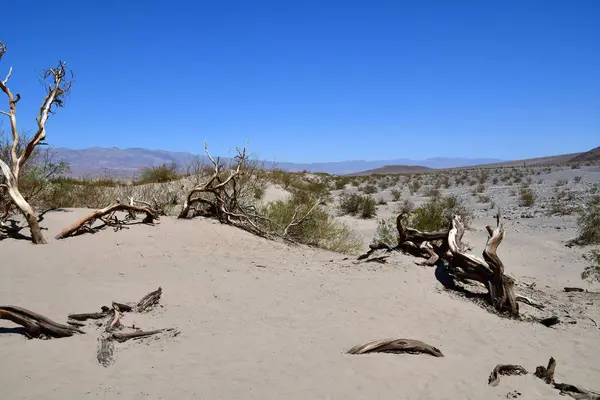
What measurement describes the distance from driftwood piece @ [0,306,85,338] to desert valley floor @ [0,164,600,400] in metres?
0.13

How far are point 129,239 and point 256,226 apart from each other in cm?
331

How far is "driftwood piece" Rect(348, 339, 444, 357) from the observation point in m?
4.82

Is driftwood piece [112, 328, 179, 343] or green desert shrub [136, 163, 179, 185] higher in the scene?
green desert shrub [136, 163, 179, 185]

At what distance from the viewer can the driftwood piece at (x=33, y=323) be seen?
15.3 feet

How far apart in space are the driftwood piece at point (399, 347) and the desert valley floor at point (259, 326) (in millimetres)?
105

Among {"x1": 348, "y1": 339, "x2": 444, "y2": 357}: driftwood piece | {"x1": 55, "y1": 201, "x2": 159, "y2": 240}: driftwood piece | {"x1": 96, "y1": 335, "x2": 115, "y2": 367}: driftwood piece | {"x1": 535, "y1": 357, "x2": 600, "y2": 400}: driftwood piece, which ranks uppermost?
{"x1": 55, "y1": 201, "x2": 159, "y2": 240}: driftwood piece

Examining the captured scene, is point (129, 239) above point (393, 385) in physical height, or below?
above

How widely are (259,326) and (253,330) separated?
142 mm

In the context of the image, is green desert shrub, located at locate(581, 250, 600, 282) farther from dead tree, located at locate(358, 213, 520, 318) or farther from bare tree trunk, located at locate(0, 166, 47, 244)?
bare tree trunk, located at locate(0, 166, 47, 244)

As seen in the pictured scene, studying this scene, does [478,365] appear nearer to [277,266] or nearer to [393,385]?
[393,385]

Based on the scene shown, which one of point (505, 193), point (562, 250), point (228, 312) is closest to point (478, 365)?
point (228, 312)

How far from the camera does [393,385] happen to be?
417 centimetres

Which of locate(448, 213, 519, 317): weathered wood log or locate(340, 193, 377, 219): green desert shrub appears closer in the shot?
locate(448, 213, 519, 317): weathered wood log

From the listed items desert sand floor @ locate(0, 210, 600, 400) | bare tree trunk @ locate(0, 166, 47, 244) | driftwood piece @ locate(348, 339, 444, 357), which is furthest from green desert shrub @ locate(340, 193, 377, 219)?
driftwood piece @ locate(348, 339, 444, 357)
